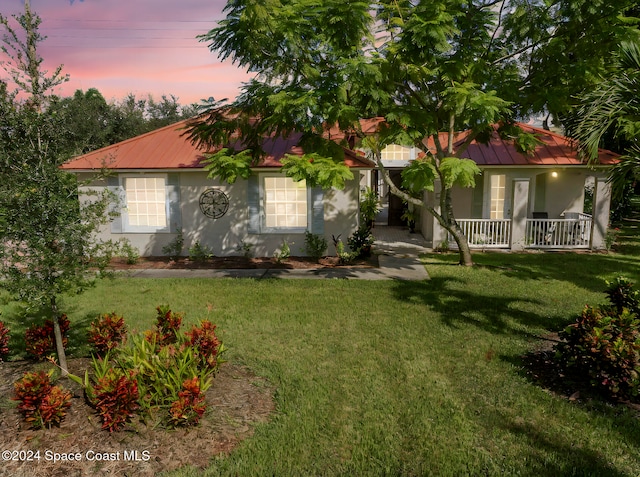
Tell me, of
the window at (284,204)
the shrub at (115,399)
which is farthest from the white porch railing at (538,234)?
the shrub at (115,399)

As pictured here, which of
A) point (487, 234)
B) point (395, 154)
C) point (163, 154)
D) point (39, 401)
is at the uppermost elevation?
point (395, 154)

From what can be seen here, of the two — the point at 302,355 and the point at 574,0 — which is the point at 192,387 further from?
the point at 574,0

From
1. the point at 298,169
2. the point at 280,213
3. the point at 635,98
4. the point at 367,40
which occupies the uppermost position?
the point at 367,40

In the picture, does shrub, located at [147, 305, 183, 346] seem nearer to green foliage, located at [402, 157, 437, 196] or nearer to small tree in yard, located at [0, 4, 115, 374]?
small tree in yard, located at [0, 4, 115, 374]

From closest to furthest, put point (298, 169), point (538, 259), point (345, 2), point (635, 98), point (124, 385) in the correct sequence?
1. point (124, 385)
2. point (635, 98)
3. point (345, 2)
4. point (298, 169)
5. point (538, 259)

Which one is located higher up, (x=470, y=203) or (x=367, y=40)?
(x=367, y=40)

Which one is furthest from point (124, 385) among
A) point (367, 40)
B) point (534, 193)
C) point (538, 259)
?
point (534, 193)

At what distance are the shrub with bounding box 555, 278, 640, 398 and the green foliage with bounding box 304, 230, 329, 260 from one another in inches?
328

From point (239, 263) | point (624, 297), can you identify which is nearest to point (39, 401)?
point (624, 297)

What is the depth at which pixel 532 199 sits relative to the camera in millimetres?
16109

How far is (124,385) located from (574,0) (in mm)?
10243

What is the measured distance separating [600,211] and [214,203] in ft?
41.6

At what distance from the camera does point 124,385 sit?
14.5 ft

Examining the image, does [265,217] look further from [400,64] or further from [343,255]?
[400,64]
